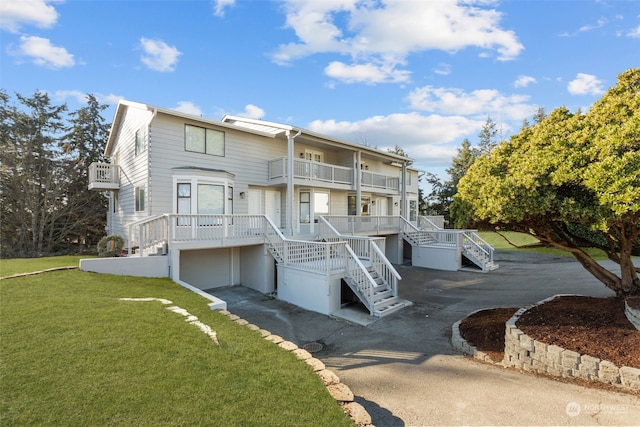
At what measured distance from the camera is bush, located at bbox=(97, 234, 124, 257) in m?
11.6

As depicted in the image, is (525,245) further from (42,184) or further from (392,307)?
(42,184)

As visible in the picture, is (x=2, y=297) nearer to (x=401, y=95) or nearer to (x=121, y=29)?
(x=121, y=29)

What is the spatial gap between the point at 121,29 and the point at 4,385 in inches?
464

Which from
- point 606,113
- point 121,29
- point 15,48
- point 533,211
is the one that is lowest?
point 533,211

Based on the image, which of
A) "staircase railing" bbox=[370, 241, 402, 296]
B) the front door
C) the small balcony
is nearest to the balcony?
the front door

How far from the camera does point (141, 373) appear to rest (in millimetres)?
3768

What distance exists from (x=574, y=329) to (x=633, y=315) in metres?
1.11

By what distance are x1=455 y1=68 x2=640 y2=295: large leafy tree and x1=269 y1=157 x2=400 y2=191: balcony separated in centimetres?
906

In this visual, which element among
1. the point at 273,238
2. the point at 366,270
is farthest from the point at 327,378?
the point at 273,238

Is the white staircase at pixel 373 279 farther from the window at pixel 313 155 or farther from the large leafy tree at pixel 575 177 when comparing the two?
the window at pixel 313 155

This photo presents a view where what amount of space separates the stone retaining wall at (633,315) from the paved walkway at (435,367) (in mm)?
2096

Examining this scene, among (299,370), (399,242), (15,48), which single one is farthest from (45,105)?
(299,370)

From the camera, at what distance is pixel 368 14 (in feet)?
33.4

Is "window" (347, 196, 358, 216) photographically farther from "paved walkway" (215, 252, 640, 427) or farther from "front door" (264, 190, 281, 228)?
"paved walkway" (215, 252, 640, 427)
